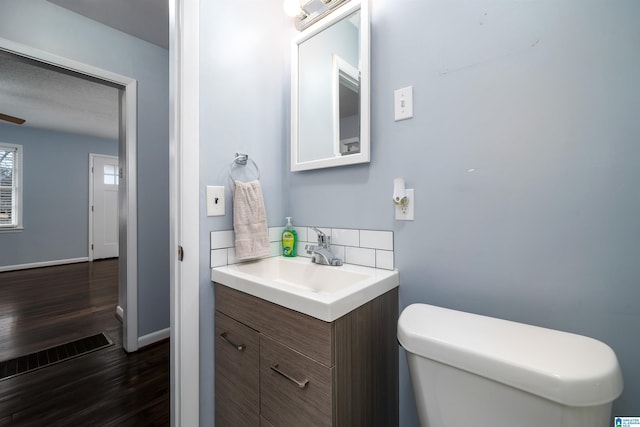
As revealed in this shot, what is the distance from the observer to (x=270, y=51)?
1306mm

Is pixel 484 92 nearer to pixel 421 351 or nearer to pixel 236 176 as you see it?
pixel 421 351

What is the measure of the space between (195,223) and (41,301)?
329cm

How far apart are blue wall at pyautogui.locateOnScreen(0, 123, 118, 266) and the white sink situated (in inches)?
214

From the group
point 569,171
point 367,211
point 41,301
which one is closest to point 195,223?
point 367,211

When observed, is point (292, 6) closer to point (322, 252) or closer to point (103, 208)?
point (322, 252)

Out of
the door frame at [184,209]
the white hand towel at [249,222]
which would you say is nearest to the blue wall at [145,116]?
the door frame at [184,209]

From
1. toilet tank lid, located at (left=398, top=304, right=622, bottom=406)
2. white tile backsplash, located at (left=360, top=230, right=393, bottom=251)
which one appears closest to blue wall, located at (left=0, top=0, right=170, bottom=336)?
white tile backsplash, located at (left=360, top=230, right=393, bottom=251)

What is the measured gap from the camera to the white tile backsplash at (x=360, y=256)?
3.43 feet

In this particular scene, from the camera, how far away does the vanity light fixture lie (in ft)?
3.78

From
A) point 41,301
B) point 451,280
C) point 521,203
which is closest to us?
point 521,203

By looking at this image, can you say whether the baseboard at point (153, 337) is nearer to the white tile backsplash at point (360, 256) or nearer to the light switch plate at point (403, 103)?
the white tile backsplash at point (360, 256)

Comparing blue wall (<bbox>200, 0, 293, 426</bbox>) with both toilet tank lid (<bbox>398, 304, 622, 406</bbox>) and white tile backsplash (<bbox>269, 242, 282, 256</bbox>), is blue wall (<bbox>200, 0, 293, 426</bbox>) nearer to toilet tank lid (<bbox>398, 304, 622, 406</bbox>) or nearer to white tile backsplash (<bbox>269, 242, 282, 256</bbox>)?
white tile backsplash (<bbox>269, 242, 282, 256</bbox>)

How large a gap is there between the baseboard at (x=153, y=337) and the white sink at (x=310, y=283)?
139 centimetres

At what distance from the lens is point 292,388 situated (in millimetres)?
723
